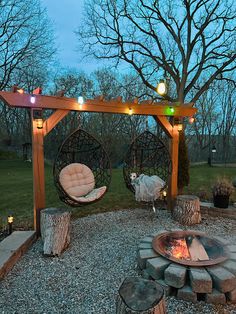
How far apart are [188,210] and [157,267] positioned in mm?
1921

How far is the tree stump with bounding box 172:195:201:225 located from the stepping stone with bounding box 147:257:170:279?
1.77 m

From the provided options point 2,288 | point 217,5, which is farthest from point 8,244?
point 217,5

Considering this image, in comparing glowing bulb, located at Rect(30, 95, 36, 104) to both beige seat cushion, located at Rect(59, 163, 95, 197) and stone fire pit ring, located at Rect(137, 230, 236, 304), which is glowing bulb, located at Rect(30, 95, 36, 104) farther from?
stone fire pit ring, located at Rect(137, 230, 236, 304)

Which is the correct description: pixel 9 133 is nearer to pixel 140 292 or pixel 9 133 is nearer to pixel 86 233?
pixel 86 233

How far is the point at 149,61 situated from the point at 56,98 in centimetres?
881

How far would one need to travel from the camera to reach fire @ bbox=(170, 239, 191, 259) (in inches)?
93.0

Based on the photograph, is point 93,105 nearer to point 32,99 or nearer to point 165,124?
point 32,99

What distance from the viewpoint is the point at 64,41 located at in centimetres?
1284

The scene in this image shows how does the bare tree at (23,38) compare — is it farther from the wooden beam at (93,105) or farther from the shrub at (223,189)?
the shrub at (223,189)

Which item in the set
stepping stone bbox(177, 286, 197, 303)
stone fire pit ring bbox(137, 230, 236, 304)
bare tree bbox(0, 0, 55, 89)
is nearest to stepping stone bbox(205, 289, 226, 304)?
stone fire pit ring bbox(137, 230, 236, 304)

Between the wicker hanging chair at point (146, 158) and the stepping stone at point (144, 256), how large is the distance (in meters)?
1.86

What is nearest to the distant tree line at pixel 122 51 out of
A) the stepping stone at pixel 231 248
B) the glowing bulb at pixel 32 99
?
the glowing bulb at pixel 32 99

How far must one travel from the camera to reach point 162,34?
35.5 feet

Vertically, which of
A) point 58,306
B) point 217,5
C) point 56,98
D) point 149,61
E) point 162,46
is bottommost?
point 58,306
